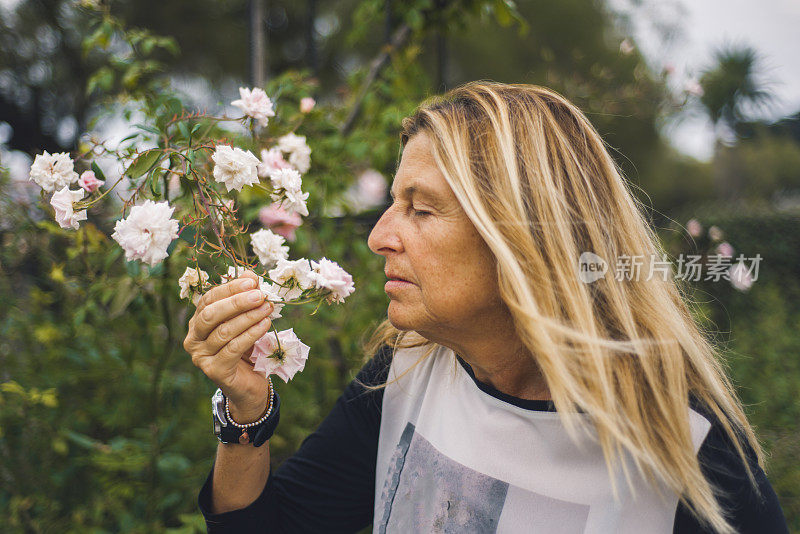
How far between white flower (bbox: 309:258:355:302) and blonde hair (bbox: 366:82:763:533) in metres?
0.28

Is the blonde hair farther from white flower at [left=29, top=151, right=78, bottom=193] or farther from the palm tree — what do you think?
the palm tree

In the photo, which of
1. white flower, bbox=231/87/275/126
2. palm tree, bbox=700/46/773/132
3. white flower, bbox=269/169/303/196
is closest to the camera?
white flower, bbox=269/169/303/196

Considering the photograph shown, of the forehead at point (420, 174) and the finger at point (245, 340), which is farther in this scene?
the forehead at point (420, 174)

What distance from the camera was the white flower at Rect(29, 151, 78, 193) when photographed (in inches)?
42.4

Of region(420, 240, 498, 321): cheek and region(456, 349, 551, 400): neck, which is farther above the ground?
region(420, 240, 498, 321): cheek

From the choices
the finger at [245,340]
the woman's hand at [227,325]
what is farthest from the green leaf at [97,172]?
the finger at [245,340]

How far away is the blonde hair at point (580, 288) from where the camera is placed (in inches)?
39.1

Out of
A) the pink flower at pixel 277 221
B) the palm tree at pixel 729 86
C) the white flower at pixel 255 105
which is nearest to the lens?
the white flower at pixel 255 105

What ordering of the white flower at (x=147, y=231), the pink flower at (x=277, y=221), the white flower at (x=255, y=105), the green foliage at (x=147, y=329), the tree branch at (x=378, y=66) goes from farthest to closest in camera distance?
1. the tree branch at (x=378, y=66)
2. the pink flower at (x=277, y=221)
3. the green foliage at (x=147, y=329)
4. the white flower at (x=255, y=105)
5. the white flower at (x=147, y=231)

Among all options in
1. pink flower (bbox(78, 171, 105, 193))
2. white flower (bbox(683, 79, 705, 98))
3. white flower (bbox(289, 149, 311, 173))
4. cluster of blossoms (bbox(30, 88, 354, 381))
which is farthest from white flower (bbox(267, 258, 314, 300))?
white flower (bbox(683, 79, 705, 98))

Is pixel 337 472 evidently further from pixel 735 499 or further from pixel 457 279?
pixel 735 499

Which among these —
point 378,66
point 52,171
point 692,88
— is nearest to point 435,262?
point 52,171

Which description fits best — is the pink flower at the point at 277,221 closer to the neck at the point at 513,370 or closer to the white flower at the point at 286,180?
the white flower at the point at 286,180

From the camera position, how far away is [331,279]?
967mm
